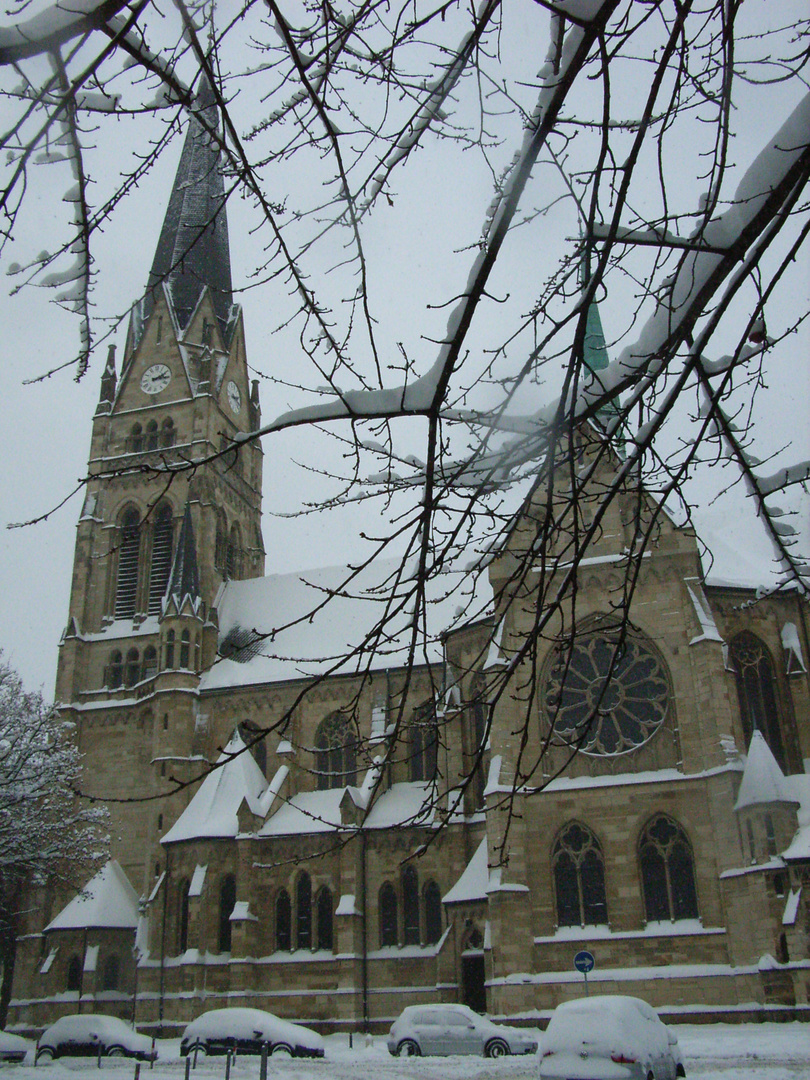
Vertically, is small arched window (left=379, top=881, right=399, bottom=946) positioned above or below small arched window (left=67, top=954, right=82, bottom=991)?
above

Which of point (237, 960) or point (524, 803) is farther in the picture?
point (237, 960)

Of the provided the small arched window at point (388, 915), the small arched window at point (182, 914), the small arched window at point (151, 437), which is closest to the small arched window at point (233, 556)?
the small arched window at point (151, 437)

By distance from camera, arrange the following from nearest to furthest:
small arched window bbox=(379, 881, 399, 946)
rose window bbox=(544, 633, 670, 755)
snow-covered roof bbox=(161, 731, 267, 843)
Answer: rose window bbox=(544, 633, 670, 755) < small arched window bbox=(379, 881, 399, 946) < snow-covered roof bbox=(161, 731, 267, 843)

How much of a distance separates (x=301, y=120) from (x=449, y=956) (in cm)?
2634

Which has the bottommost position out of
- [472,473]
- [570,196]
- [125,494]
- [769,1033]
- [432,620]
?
[769,1033]

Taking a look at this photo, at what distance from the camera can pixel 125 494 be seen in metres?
42.9

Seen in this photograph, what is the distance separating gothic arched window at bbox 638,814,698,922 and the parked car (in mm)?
9445

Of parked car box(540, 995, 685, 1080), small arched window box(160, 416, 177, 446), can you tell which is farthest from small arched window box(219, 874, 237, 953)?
small arched window box(160, 416, 177, 446)

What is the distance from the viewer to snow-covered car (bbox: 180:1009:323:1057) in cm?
2236

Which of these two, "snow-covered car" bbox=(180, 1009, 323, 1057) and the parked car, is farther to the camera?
"snow-covered car" bbox=(180, 1009, 323, 1057)

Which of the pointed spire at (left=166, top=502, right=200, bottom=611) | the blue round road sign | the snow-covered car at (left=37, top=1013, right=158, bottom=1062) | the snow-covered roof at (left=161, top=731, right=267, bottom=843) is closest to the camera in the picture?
the blue round road sign

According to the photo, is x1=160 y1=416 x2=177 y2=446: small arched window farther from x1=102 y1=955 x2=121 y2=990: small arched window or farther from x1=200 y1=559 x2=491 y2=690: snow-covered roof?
x1=102 y1=955 x2=121 y2=990: small arched window

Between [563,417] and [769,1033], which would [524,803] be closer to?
[769,1033]

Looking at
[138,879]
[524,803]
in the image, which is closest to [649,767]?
[524,803]
